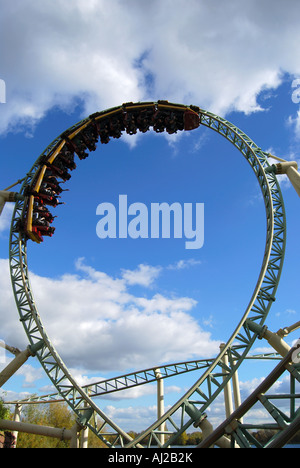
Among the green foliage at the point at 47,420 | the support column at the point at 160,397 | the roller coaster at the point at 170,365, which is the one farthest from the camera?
the green foliage at the point at 47,420

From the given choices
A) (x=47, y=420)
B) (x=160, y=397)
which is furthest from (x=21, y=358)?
(x=47, y=420)

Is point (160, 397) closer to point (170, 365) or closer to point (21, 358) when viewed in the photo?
point (170, 365)

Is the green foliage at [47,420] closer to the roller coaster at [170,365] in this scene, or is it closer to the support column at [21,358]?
the roller coaster at [170,365]

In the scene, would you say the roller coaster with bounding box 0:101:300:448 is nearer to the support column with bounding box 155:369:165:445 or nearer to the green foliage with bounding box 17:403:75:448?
the support column with bounding box 155:369:165:445

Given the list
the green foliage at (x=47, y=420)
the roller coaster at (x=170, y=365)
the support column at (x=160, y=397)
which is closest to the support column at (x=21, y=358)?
the roller coaster at (x=170, y=365)

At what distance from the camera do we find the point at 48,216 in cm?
1548

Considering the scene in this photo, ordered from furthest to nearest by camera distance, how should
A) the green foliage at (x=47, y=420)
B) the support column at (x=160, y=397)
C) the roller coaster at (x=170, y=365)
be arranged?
the green foliage at (x=47, y=420) < the support column at (x=160, y=397) < the roller coaster at (x=170, y=365)

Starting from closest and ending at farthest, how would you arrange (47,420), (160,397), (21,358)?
(21,358), (160,397), (47,420)

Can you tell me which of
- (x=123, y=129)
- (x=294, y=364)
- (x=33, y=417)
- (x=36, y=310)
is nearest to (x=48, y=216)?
(x=36, y=310)

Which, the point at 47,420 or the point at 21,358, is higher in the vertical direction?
the point at 21,358

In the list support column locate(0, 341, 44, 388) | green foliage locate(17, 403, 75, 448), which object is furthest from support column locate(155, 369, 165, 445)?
green foliage locate(17, 403, 75, 448)

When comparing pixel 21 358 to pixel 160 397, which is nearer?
pixel 21 358

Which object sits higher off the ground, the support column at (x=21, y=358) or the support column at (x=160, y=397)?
the support column at (x=21, y=358)
